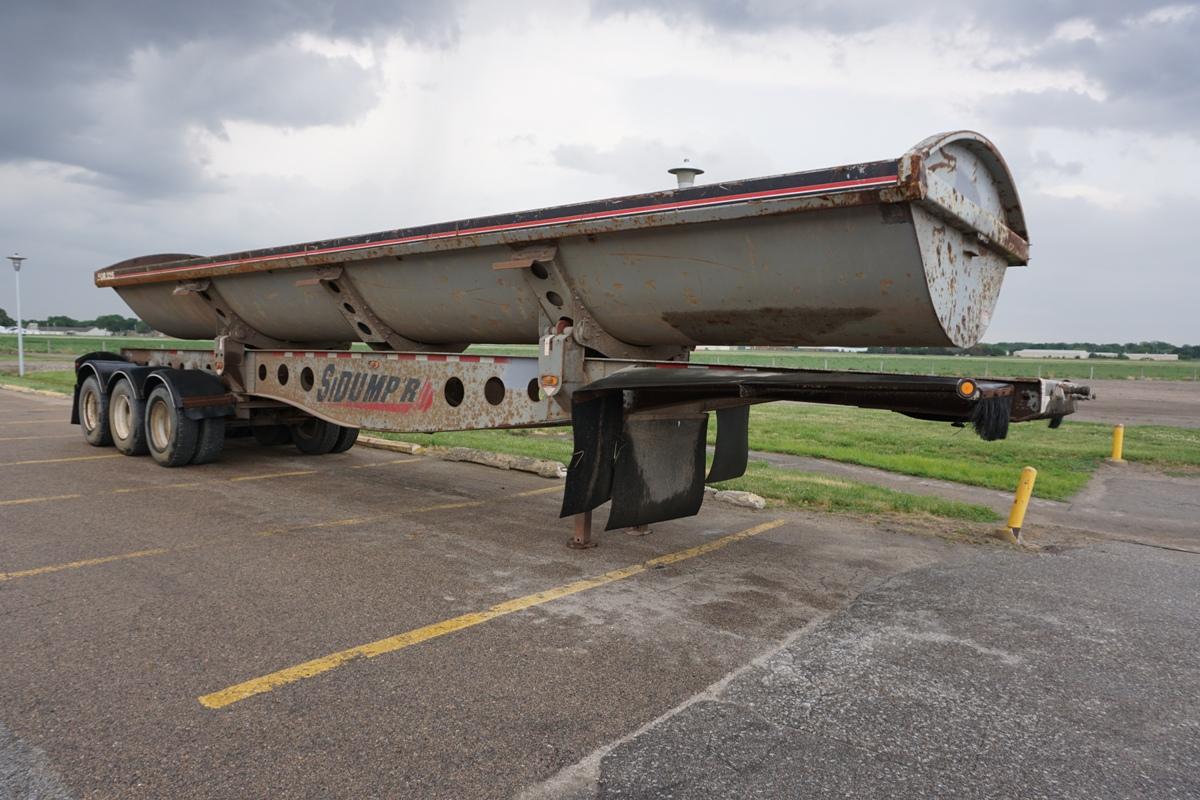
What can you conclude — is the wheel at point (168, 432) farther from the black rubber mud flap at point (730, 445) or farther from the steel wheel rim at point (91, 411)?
the black rubber mud flap at point (730, 445)

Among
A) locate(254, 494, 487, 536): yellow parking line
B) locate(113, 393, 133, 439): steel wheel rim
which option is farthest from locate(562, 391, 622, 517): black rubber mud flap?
locate(113, 393, 133, 439): steel wheel rim

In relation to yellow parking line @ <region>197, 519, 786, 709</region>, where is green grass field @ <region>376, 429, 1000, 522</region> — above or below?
above

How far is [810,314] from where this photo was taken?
16.3 feet

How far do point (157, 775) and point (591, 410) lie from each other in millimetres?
3289

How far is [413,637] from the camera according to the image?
4.14m

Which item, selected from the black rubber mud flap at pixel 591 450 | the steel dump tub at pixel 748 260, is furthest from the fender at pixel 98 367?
the black rubber mud flap at pixel 591 450

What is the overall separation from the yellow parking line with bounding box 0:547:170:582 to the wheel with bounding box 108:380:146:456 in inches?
171

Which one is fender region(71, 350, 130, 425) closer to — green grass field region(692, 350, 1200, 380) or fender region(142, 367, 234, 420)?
fender region(142, 367, 234, 420)

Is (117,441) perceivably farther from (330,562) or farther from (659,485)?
(659,485)

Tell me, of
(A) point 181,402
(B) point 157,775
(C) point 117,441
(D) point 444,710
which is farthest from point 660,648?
(C) point 117,441

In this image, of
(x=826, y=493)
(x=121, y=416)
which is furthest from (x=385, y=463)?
(x=826, y=493)

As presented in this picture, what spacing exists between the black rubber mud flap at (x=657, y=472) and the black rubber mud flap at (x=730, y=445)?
37 cm

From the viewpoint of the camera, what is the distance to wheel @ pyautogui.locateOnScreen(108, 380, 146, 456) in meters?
9.30

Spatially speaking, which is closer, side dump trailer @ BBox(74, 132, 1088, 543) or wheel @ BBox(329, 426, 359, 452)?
side dump trailer @ BBox(74, 132, 1088, 543)
